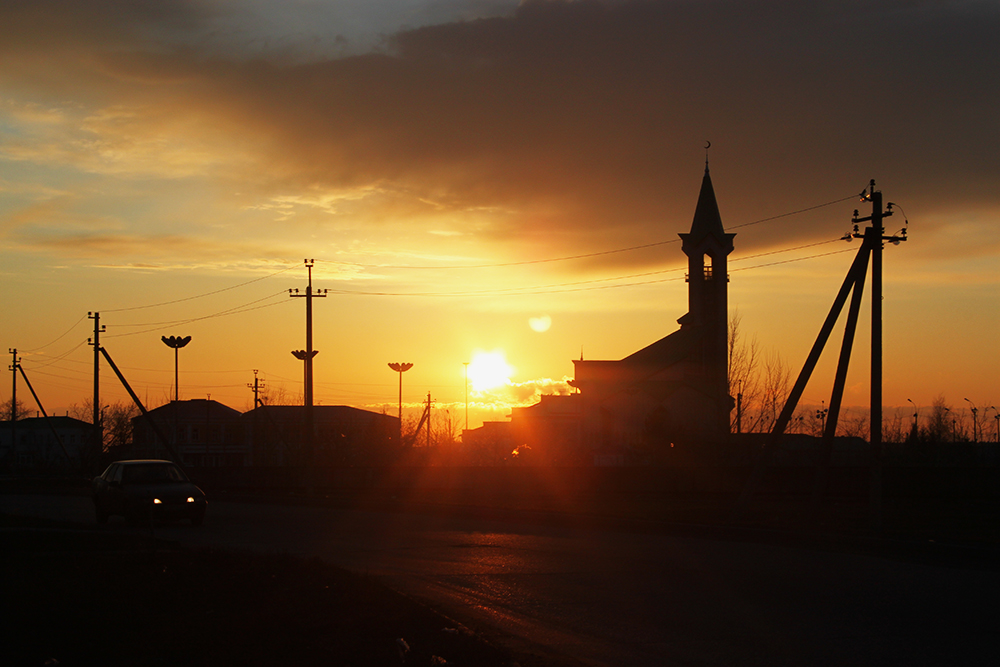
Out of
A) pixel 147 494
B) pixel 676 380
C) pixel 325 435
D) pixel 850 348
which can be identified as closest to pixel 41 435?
pixel 325 435

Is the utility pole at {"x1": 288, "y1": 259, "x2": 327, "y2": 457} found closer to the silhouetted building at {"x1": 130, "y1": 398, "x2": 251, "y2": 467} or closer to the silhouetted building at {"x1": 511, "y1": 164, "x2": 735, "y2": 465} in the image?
the silhouetted building at {"x1": 511, "y1": 164, "x2": 735, "y2": 465}

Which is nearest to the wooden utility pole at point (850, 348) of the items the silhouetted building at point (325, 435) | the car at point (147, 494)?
the car at point (147, 494)

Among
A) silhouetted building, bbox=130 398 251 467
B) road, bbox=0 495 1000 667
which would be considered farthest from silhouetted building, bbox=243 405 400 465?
road, bbox=0 495 1000 667

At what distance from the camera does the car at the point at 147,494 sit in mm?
20491

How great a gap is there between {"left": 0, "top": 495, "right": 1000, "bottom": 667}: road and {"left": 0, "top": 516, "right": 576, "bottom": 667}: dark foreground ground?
929 millimetres

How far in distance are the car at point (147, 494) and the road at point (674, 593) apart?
1137 millimetres

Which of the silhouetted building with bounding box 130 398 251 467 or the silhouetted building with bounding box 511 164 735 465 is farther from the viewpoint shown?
the silhouetted building with bounding box 130 398 251 467

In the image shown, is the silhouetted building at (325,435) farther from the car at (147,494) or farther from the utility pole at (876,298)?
the utility pole at (876,298)

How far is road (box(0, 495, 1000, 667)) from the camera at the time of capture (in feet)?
26.2

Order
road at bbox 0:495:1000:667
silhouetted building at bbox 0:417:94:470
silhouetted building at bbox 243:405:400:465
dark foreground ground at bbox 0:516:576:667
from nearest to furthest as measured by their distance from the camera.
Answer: dark foreground ground at bbox 0:516:576:667 < road at bbox 0:495:1000:667 < silhouetted building at bbox 243:405:400:465 < silhouetted building at bbox 0:417:94:470

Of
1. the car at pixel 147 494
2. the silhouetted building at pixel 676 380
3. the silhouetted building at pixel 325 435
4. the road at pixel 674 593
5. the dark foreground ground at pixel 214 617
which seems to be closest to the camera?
the dark foreground ground at pixel 214 617

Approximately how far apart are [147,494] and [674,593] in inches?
563

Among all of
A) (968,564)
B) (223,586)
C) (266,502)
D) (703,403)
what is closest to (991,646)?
(968,564)

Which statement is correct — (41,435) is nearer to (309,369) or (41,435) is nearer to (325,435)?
(325,435)
